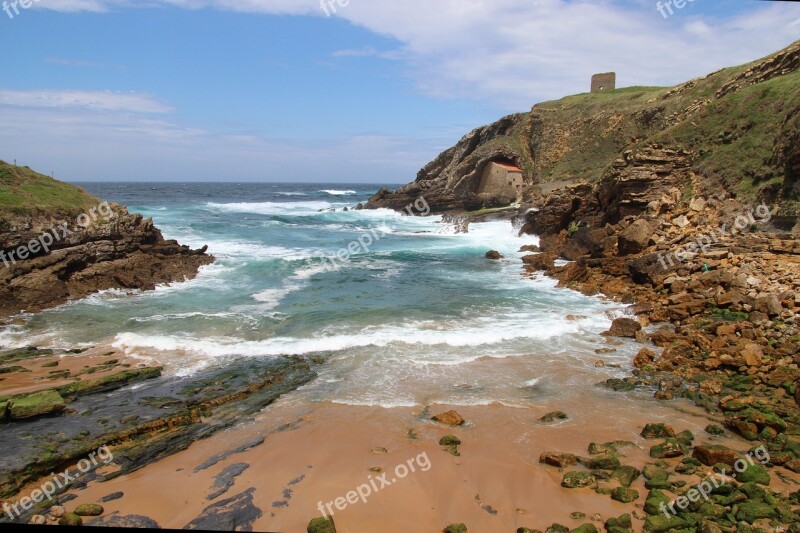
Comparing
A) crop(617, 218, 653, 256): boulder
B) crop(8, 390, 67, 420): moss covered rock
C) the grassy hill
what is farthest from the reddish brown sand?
the grassy hill

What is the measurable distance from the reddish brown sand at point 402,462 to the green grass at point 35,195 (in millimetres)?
14272

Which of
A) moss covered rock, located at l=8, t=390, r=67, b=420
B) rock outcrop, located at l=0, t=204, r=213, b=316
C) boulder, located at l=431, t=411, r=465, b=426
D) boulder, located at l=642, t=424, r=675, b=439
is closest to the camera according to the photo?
boulder, located at l=642, t=424, r=675, b=439

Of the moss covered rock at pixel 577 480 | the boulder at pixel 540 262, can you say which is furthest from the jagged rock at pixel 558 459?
the boulder at pixel 540 262

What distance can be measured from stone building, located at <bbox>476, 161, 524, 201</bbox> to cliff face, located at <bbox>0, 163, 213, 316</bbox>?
94.0 ft

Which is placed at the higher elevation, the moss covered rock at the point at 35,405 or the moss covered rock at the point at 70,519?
the moss covered rock at the point at 35,405

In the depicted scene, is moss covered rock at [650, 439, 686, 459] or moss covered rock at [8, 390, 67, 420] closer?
moss covered rock at [650, 439, 686, 459]

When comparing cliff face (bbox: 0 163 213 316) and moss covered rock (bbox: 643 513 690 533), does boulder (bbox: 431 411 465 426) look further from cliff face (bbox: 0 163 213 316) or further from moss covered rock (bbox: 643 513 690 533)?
cliff face (bbox: 0 163 213 316)

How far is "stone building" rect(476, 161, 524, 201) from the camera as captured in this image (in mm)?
43438

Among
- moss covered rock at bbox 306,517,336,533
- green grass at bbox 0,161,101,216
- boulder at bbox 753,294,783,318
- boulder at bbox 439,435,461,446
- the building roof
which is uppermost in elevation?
the building roof

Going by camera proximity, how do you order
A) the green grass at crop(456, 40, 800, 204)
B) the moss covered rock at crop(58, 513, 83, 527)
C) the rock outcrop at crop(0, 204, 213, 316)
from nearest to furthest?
the moss covered rock at crop(58, 513, 83, 527) < the rock outcrop at crop(0, 204, 213, 316) < the green grass at crop(456, 40, 800, 204)

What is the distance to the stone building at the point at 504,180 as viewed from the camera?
143 ft

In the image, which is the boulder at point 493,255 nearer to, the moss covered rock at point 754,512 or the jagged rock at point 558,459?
the jagged rock at point 558,459

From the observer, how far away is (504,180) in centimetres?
4378

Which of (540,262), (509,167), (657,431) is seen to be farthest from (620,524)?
(509,167)
